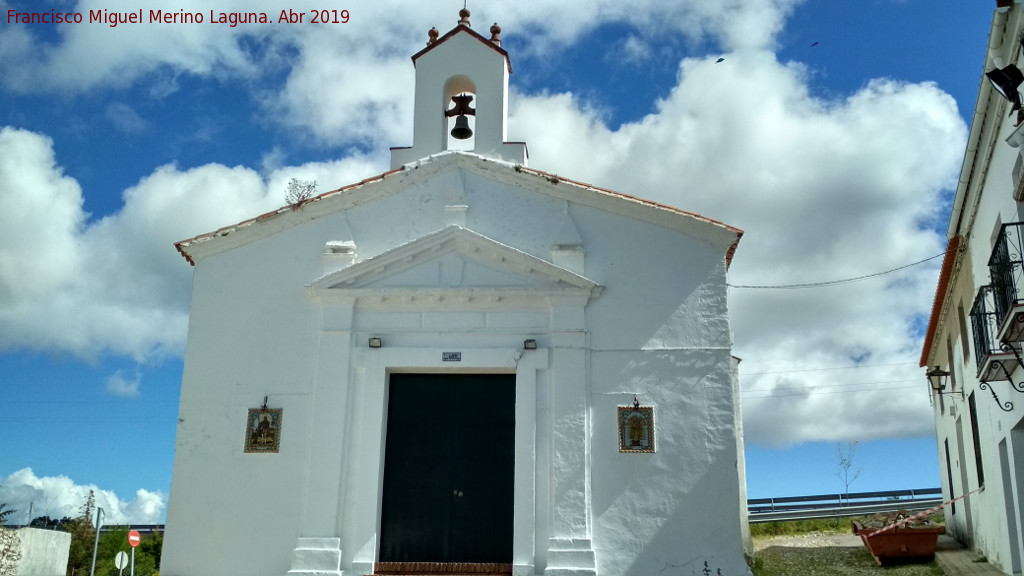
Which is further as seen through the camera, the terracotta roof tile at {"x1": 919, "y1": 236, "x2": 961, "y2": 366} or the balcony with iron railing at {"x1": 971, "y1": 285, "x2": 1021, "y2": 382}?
the terracotta roof tile at {"x1": 919, "y1": 236, "x2": 961, "y2": 366}

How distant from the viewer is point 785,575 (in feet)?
45.1

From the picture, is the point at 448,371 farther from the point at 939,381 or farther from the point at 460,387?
the point at 939,381

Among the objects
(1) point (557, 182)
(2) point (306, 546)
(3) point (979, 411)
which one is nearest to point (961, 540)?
(3) point (979, 411)

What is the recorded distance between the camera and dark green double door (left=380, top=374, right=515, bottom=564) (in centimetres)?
1223

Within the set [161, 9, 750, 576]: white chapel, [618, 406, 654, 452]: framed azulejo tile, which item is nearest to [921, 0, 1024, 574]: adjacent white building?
[161, 9, 750, 576]: white chapel

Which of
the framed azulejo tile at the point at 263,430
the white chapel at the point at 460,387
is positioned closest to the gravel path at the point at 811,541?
the white chapel at the point at 460,387

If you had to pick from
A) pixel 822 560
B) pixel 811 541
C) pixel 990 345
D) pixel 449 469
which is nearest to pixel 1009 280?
pixel 990 345

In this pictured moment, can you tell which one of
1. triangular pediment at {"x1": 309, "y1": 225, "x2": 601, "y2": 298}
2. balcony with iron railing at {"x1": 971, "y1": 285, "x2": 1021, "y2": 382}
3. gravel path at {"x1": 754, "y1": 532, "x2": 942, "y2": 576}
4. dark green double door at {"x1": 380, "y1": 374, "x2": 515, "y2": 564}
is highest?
triangular pediment at {"x1": 309, "y1": 225, "x2": 601, "y2": 298}

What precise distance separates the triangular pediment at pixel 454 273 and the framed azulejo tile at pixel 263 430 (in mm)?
1771

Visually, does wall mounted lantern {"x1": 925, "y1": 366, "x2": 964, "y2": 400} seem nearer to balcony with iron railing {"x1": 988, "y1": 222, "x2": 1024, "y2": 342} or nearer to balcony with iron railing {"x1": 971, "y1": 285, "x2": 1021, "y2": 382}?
balcony with iron railing {"x1": 971, "y1": 285, "x2": 1021, "y2": 382}

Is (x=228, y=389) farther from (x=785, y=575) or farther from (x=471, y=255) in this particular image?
(x=785, y=575)

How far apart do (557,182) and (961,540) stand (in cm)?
1067

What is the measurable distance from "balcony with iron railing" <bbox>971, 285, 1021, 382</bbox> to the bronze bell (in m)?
7.45

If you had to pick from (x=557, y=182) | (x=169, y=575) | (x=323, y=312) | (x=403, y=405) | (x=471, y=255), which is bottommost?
(x=169, y=575)
